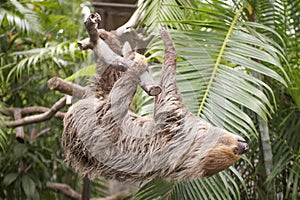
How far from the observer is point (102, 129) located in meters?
0.94

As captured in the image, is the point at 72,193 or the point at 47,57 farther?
the point at 72,193

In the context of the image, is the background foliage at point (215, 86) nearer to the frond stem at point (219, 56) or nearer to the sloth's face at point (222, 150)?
the frond stem at point (219, 56)

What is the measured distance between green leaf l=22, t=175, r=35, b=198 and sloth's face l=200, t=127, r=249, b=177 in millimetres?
1501

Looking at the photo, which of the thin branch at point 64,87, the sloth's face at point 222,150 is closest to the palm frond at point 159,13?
the thin branch at point 64,87

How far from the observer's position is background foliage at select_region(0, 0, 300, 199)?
120cm

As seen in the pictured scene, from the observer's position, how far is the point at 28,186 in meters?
2.19

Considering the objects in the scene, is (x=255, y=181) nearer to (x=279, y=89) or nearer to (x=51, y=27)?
(x=279, y=89)

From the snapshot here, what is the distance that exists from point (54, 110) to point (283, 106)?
0.84m

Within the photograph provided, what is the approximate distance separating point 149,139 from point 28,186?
1.45 metres

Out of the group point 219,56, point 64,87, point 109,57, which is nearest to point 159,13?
point 219,56

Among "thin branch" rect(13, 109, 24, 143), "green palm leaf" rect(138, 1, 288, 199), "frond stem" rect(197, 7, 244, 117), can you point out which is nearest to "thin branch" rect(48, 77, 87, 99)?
"green palm leaf" rect(138, 1, 288, 199)

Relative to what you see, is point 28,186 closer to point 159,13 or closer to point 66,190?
point 66,190

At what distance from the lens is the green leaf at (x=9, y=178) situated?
2180mm

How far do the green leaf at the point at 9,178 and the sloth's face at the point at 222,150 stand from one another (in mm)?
1559
